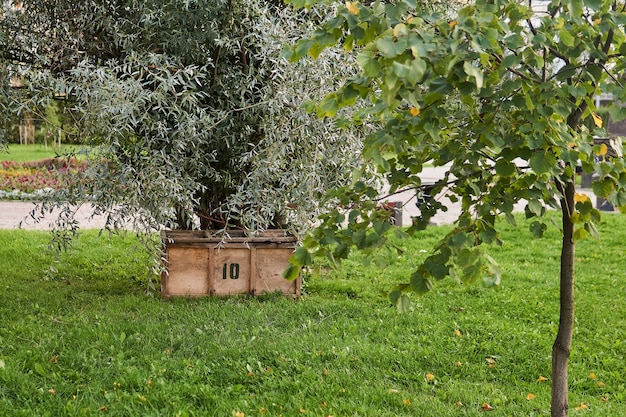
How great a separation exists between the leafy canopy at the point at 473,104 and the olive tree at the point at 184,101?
2.61m

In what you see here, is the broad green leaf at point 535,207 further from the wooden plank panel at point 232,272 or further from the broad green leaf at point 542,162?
the wooden plank panel at point 232,272

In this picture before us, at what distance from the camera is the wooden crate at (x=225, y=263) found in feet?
20.2

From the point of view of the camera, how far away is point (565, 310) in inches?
127

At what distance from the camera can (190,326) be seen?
212 inches

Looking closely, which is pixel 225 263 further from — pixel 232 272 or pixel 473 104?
pixel 473 104

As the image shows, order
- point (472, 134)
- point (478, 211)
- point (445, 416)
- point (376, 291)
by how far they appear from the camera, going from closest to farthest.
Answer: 1. point (478, 211)
2. point (472, 134)
3. point (445, 416)
4. point (376, 291)

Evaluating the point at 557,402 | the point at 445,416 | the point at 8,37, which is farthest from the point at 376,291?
the point at 8,37

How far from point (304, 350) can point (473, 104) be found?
2.80m

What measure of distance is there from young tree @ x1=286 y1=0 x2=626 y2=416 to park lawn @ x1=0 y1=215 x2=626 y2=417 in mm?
1698

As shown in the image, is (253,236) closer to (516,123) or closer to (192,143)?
(192,143)

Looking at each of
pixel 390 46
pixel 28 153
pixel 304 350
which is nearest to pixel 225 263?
pixel 304 350

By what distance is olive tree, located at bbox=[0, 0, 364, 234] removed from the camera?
207 inches

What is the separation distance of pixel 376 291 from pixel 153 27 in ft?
10.1

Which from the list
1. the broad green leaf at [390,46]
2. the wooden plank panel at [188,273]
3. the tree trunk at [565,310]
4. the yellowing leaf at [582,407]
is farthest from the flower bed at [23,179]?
the broad green leaf at [390,46]
